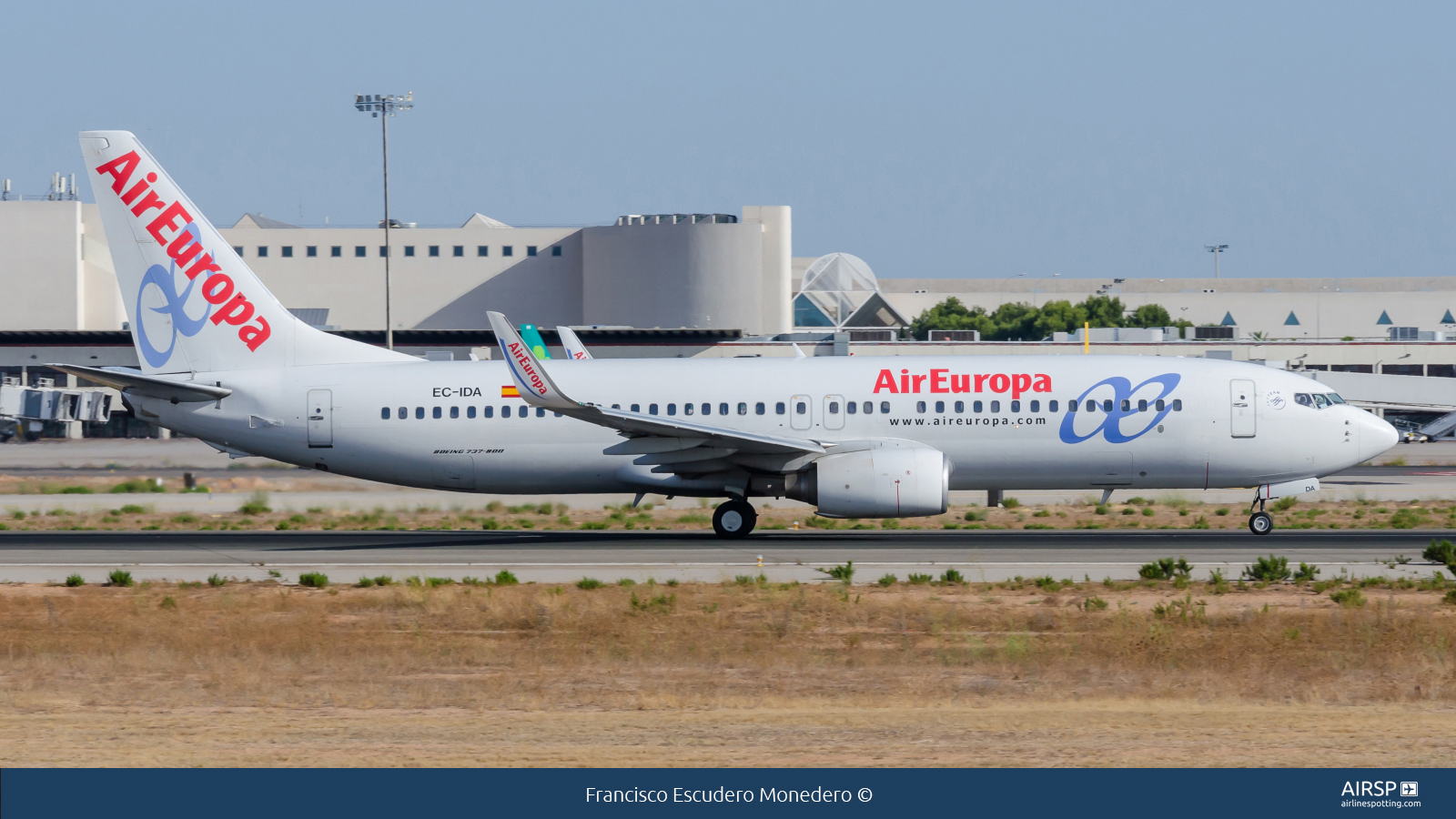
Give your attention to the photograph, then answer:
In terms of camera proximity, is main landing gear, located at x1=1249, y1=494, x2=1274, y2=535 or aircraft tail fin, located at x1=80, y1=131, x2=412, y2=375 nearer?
main landing gear, located at x1=1249, y1=494, x2=1274, y2=535

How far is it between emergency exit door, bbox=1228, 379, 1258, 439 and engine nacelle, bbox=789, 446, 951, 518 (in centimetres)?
609

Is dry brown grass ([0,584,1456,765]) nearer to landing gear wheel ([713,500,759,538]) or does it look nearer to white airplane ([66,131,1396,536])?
white airplane ([66,131,1396,536])

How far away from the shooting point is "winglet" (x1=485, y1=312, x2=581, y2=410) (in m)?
28.9

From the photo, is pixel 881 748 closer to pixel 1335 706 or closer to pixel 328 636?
pixel 1335 706

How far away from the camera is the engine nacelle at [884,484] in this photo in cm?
2928

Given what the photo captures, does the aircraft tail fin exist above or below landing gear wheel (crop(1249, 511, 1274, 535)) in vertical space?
above

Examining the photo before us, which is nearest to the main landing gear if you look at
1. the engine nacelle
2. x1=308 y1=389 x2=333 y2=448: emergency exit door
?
the engine nacelle

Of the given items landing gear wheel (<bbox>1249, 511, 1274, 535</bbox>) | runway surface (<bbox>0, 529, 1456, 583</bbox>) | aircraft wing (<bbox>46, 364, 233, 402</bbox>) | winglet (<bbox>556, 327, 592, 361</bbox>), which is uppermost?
winglet (<bbox>556, 327, 592, 361</bbox>)

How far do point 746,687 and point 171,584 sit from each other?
41.1 feet

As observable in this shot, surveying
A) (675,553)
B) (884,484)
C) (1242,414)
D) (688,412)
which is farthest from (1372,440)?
(675,553)

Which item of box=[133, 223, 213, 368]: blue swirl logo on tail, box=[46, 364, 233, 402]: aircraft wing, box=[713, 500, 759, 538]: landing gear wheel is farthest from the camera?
box=[133, 223, 213, 368]: blue swirl logo on tail

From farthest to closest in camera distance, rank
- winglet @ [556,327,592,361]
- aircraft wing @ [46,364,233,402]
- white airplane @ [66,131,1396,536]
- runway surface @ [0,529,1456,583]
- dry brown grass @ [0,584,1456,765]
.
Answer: winglet @ [556,327,592,361]
aircraft wing @ [46,364,233,402]
white airplane @ [66,131,1396,536]
runway surface @ [0,529,1456,583]
dry brown grass @ [0,584,1456,765]

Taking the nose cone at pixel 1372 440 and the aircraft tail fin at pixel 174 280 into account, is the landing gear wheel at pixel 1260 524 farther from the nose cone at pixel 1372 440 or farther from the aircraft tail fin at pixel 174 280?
the aircraft tail fin at pixel 174 280

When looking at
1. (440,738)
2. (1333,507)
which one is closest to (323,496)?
(1333,507)
